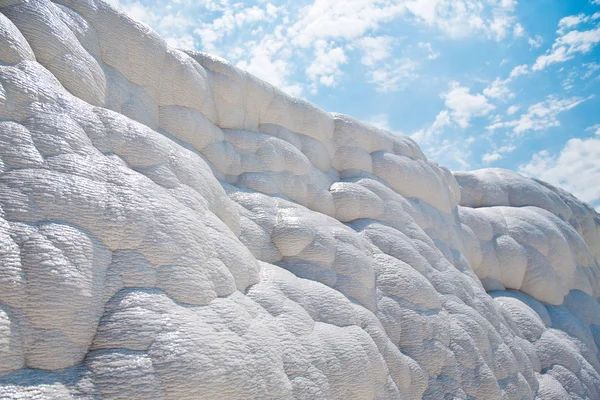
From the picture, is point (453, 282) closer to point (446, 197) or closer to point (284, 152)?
point (446, 197)

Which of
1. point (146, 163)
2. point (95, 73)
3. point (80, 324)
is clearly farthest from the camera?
point (95, 73)

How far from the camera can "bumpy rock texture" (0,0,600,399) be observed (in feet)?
4.94

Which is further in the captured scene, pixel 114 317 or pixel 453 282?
pixel 453 282

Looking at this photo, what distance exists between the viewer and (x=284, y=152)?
348 centimetres

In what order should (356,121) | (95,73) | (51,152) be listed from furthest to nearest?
(356,121) → (95,73) → (51,152)

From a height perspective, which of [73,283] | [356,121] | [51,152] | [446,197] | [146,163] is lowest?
[73,283]

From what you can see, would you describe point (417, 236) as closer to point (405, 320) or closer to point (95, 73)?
point (405, 320)

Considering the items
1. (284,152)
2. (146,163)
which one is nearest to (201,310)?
(146,163)

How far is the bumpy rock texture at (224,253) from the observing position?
59.3 inches

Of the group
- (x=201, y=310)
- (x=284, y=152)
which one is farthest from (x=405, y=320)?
(x=201, y=310)

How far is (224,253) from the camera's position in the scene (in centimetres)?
212

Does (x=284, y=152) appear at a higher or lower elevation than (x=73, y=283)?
higher

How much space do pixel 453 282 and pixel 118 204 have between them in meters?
2.72

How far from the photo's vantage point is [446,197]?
4734mm
